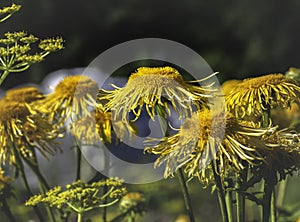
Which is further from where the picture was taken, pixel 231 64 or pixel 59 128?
pixel 231 64

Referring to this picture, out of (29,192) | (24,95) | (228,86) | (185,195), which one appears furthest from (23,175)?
(228,86)

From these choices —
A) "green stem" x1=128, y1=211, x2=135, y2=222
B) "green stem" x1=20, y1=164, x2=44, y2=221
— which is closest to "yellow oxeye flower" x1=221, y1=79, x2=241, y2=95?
"green stem" x1=128, y1=211, x2=135, y2=222

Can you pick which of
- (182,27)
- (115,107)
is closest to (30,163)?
(115,107)

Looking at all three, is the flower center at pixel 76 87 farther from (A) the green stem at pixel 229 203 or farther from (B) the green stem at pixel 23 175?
(A) the green stem at pixel 229 203

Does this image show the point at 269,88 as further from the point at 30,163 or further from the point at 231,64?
the point at 30,163

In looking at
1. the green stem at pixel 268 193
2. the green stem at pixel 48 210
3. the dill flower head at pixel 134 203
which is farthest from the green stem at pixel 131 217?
the green stem at pixel 268 193

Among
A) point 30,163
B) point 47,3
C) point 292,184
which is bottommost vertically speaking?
point 292,184

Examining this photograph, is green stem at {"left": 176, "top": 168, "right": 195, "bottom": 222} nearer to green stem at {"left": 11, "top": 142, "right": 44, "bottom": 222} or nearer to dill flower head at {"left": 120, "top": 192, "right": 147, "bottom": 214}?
dill flower head at {"left": 120, "top": 192, "right": 147, "bottom": 214}
